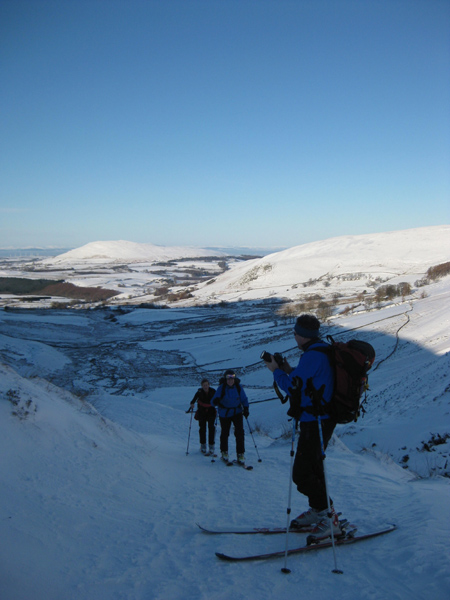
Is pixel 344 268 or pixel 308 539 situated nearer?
pixel 308 539

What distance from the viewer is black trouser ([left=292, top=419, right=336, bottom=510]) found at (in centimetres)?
359

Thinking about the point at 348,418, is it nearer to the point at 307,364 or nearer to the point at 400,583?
the point at 307,364

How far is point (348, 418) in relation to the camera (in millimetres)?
3445

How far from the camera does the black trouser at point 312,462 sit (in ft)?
11.8

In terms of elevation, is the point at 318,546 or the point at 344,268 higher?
the point at 344,268

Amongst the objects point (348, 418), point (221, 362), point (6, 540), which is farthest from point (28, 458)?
point (221, 362)

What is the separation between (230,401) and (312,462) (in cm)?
351

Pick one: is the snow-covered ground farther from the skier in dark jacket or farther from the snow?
the skier in dark jacket

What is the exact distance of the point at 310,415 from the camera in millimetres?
3588

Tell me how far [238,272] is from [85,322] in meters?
54.1

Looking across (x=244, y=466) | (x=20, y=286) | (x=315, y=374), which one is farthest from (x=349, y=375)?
(x=20, y=286)

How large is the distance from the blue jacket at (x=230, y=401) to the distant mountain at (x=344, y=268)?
5132 cm

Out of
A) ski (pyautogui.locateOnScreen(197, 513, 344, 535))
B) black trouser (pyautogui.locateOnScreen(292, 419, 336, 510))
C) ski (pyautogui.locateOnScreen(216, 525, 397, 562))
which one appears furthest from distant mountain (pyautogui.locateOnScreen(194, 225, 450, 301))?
black trouser (pyautogui.locateOnScreen(292, 419, 336, 510))

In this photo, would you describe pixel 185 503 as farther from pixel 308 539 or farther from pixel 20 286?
pixel 20 286
